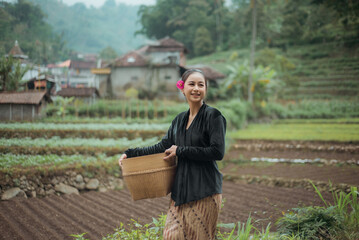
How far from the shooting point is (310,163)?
249 inches

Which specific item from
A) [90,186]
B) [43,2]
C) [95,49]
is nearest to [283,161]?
[90,186]

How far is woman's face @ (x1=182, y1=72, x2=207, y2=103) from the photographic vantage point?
195 cm

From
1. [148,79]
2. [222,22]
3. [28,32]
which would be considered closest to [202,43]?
[222,22]

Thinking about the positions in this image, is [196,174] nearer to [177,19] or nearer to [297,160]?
[297,160]

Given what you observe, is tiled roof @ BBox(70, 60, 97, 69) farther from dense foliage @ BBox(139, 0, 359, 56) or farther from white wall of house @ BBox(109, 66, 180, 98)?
white wall of house @ BBox(109, 66, 180, 98)

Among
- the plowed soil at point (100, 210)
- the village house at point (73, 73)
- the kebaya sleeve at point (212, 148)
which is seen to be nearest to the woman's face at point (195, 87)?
the kebaya sleeve at point (212, 148)

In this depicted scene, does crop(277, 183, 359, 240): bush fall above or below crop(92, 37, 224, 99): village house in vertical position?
below

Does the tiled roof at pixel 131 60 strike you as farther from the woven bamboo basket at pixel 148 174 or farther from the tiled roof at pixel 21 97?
the woven bamboo basket at pixel 148 174

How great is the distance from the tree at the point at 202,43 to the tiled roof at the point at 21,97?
2536cm

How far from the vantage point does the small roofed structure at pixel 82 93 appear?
661 centimetres

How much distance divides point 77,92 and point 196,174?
21.0 feet

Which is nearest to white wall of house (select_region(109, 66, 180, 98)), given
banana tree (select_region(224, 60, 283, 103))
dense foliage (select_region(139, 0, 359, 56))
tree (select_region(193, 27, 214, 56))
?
banana tree (select_region(224, 60, 283, 103))

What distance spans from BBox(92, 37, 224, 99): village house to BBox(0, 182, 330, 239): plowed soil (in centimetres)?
1330

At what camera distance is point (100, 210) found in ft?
12.8
